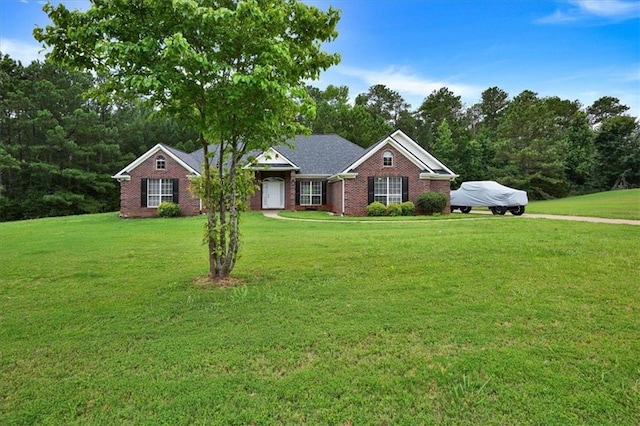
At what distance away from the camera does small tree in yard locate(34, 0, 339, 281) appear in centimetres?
447

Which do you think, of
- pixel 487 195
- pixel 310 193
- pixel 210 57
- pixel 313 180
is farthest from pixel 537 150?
pixel 210 57

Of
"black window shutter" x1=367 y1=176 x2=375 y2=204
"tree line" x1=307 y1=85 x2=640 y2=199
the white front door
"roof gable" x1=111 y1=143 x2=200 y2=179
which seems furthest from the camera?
"tree line" x1=307 y1=85 x2=640 y2=199

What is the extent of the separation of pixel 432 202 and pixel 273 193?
31.6 ft

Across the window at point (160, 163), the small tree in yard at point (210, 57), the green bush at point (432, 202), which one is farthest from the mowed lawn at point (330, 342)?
the window at point (160, 163)

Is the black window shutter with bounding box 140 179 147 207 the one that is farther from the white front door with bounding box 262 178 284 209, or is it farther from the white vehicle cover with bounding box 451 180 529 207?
the white vehicle cover with bounding box 451 180 529 207

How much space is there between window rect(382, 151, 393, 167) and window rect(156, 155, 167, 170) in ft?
40.9

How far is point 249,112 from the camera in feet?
16.9

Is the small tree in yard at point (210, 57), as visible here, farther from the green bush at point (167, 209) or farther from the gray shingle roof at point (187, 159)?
the gray shingle roof at point (187, 159)

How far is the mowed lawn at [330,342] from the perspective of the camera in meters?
2.72

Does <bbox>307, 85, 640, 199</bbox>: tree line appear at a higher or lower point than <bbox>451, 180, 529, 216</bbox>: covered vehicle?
higher

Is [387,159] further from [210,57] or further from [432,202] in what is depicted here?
[210,57]

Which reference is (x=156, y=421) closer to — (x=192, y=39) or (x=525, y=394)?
(x=525, y=394)

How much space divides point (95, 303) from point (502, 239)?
8.79 metres

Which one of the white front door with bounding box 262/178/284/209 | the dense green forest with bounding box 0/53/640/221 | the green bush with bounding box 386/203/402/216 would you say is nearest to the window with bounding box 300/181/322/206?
the white front door with bounding box 262/178/284/209
